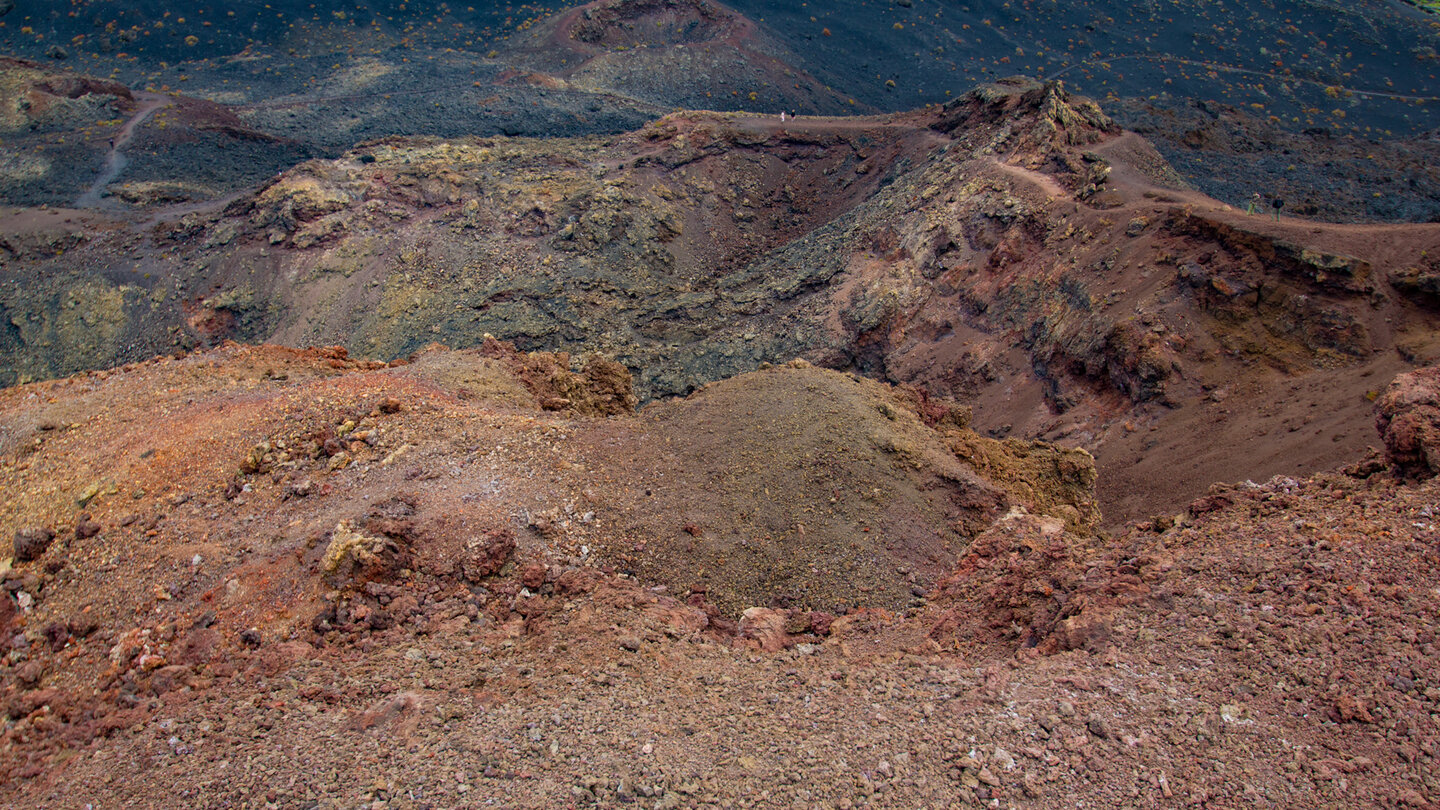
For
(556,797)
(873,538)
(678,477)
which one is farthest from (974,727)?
(678,477)

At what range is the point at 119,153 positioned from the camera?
1209 inches

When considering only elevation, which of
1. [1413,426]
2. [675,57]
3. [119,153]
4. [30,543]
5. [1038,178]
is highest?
[1413,426]

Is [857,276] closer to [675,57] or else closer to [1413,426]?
[1413,426]

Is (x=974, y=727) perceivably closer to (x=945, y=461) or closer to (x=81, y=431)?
(x=945, y=461)

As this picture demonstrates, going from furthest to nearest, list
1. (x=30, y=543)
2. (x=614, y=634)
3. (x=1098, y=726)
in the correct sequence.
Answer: (x=30, y=543) < (x=614, y=634) < (x=1098, y=726)

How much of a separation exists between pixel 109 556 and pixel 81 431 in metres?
3.75

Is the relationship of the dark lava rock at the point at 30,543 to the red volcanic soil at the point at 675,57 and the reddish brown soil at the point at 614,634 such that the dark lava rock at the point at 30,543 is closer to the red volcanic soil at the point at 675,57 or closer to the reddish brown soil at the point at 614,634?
the reddish brown soil at the point at 614,634

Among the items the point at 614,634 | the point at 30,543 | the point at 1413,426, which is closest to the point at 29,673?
the point at 30,543

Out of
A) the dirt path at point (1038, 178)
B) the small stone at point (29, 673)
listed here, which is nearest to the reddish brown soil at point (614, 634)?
the small stone at point (29, 673)

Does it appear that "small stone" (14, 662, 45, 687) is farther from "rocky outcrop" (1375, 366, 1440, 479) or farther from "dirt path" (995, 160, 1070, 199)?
"dirt path" (995, 160, 1070, 199)

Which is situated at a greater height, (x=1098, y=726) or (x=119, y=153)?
(x=1098, y=726)

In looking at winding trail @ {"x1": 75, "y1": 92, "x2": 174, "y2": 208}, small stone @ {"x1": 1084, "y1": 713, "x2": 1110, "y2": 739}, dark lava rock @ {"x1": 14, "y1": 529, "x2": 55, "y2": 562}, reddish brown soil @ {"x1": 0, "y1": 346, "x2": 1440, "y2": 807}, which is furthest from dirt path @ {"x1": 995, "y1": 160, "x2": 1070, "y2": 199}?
winding trail @ {"x1": 75, "y1": 92, "x2": 174, "y2": 208}

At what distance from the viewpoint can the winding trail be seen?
28.0 meters

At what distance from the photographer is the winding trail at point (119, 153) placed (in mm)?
27969
